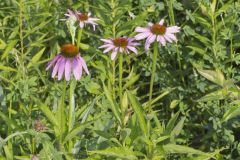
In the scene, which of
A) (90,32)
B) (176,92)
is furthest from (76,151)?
(90,32)

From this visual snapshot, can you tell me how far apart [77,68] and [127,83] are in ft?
1.76

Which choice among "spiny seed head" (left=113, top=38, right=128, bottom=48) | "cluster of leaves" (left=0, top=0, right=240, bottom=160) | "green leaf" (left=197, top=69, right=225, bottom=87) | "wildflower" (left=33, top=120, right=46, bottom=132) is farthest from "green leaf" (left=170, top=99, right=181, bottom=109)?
"wildflower" (left=33, top=120, right=46, bottom=132)

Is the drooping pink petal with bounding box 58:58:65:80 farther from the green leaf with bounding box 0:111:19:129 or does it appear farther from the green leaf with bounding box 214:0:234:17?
the green leaf with bounding box 214:0:234:17

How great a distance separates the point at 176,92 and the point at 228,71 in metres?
0.22

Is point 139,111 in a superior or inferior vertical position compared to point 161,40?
inferior

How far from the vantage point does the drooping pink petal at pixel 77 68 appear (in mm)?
1322

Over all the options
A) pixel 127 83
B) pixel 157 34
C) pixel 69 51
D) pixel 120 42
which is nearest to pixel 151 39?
pixel 157 34

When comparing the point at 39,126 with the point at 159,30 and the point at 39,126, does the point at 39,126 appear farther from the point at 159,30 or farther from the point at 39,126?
the point at 159,30

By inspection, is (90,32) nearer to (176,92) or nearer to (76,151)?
(176,92)

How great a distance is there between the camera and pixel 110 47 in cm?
161

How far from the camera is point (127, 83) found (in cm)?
185

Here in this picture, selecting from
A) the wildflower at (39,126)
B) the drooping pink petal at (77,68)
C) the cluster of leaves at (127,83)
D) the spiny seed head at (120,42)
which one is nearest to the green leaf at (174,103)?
the cluster of leaves at (127,83)

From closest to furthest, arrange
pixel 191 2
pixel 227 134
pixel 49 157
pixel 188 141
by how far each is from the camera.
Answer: pixel 49 157, pixel 227 134, pixel 188 141, pixel 191 2

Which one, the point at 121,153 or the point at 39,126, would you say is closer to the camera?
the point at 121,153
